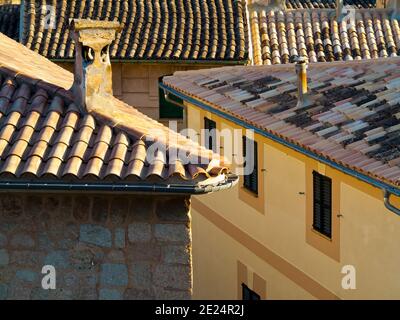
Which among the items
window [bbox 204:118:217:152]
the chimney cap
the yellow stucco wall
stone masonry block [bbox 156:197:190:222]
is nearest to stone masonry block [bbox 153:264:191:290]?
stone masonry block [bbox 156:197:190:222]

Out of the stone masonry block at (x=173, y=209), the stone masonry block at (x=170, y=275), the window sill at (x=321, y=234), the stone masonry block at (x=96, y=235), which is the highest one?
the stone masonry block at (x=173, y=209)

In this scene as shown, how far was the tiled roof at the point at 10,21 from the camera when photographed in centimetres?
2484

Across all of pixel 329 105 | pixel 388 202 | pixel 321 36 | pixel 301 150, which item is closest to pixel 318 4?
pixel 321 36

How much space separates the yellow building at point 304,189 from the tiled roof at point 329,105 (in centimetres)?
2

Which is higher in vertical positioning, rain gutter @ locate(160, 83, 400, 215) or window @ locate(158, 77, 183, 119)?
rain gutter @ locate(160, 83, 400, 215)

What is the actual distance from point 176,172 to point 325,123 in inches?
172

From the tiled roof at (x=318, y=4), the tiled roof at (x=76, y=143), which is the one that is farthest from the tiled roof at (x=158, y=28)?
the tiled roof at (x=76, y=143)

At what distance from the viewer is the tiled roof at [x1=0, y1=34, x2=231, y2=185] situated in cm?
775

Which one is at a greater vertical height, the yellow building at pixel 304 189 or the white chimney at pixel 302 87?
the white chimney at pixel 302 87

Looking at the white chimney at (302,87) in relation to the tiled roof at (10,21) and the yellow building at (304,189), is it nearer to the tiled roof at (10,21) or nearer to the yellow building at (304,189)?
the yellow building at (304,189)

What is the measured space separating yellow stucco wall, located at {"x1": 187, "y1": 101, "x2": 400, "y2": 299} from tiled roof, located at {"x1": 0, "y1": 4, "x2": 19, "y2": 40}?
379 inches

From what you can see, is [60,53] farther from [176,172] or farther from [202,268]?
[176,172]

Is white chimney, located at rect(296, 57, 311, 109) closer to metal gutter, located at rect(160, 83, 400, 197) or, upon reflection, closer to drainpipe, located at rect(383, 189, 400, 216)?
metal gutter, located at rect(160, 83, 400, 197)

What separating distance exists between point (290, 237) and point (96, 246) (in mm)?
5135
